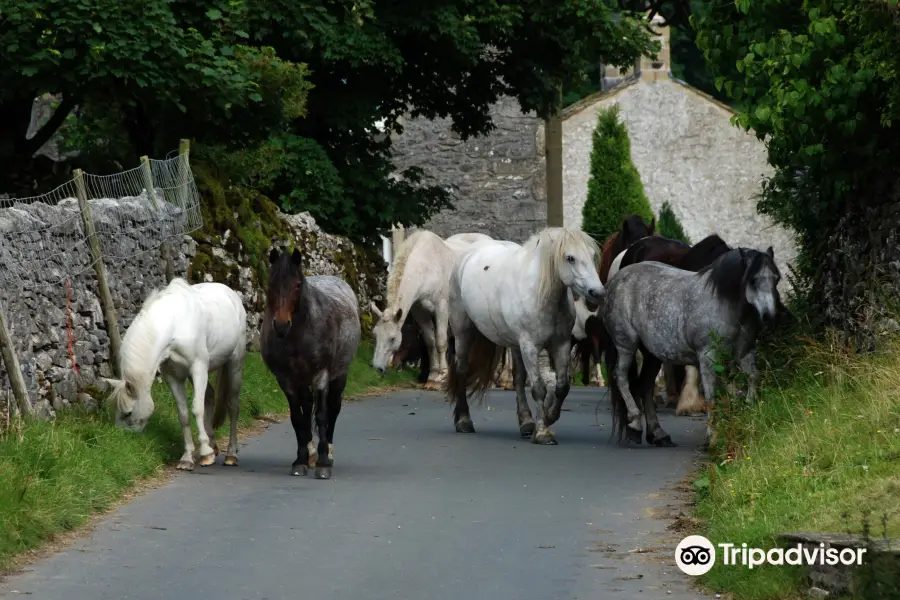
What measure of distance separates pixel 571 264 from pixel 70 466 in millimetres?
5342

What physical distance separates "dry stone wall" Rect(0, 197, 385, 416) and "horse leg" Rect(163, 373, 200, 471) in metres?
0.97

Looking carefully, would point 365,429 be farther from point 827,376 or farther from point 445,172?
point 445,172

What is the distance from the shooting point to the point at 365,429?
52.0 feet

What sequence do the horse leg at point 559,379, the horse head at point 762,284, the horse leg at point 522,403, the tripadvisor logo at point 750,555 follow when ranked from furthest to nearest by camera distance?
1. the horse leg at point 522,403
2. the horse leg at point 559,379
3. the horse head at point 762,284
4. the tripadvisor logo at point 750,555

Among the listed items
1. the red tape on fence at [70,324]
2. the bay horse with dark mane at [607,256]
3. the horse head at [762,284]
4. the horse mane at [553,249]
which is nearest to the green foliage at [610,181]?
the bay horse with dark mane at [607,256]

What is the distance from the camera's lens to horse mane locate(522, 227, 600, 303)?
47.4ft

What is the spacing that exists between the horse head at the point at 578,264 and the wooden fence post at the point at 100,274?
3.93 metres

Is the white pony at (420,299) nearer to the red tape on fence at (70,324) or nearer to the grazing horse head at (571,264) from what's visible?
the grazing horse head at (571,264)

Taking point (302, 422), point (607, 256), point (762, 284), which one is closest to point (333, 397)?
point (302, 422)

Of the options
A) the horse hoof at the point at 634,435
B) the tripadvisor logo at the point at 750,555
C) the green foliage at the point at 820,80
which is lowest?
the horse hoof at the point at 634,435

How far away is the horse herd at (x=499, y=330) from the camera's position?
12.4 meters

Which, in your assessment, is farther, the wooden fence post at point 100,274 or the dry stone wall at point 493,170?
the dry stone wall at point 493,170

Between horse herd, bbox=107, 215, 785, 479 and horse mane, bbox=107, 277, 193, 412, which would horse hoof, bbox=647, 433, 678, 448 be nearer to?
horse herd, bbox=107, 215, 785, 479

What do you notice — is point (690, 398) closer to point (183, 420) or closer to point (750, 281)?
point (750, 281)
